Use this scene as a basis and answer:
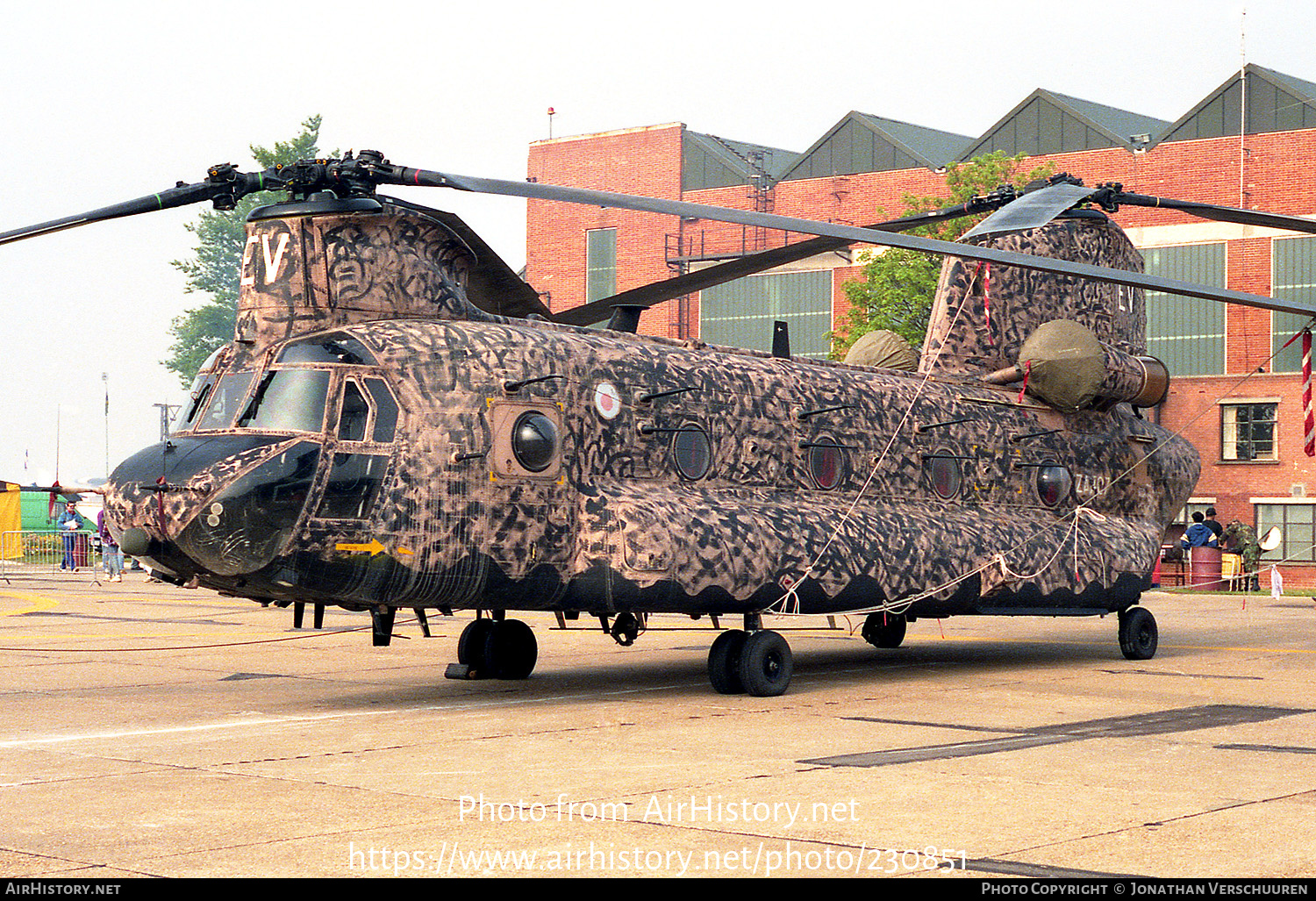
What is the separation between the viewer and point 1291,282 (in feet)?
157

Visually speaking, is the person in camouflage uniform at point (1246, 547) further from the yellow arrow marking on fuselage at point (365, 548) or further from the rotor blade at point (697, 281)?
the yellow arrow marking on fuselage at point (365, 548)

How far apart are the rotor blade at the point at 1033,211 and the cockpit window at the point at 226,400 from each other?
7745mm

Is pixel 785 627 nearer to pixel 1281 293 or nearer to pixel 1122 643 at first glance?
pixel 1122 643

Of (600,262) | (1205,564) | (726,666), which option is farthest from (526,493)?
(600,262)

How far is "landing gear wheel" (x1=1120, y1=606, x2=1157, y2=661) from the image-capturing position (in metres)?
18.0

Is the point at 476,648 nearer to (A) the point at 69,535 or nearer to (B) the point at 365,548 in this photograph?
(B) the point at 365,548

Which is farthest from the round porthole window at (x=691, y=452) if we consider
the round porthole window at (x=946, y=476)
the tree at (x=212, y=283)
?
the tree at (x=212, y=283)

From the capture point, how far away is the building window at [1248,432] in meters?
48.0

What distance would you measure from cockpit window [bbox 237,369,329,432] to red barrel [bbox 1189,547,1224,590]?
2996cm

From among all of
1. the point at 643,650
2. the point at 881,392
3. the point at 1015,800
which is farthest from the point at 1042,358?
the point at 1015,800

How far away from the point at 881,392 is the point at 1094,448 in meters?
3.81

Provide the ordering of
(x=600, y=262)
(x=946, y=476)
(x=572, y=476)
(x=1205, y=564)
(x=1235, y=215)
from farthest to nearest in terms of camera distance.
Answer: (x=600, y=262) → (x=1205, y=564) → (x=946, y=476) → (x=1235, y=215) → (x=572, y=476)

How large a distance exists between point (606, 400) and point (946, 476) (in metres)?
4.89

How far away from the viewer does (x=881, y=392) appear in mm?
16406
